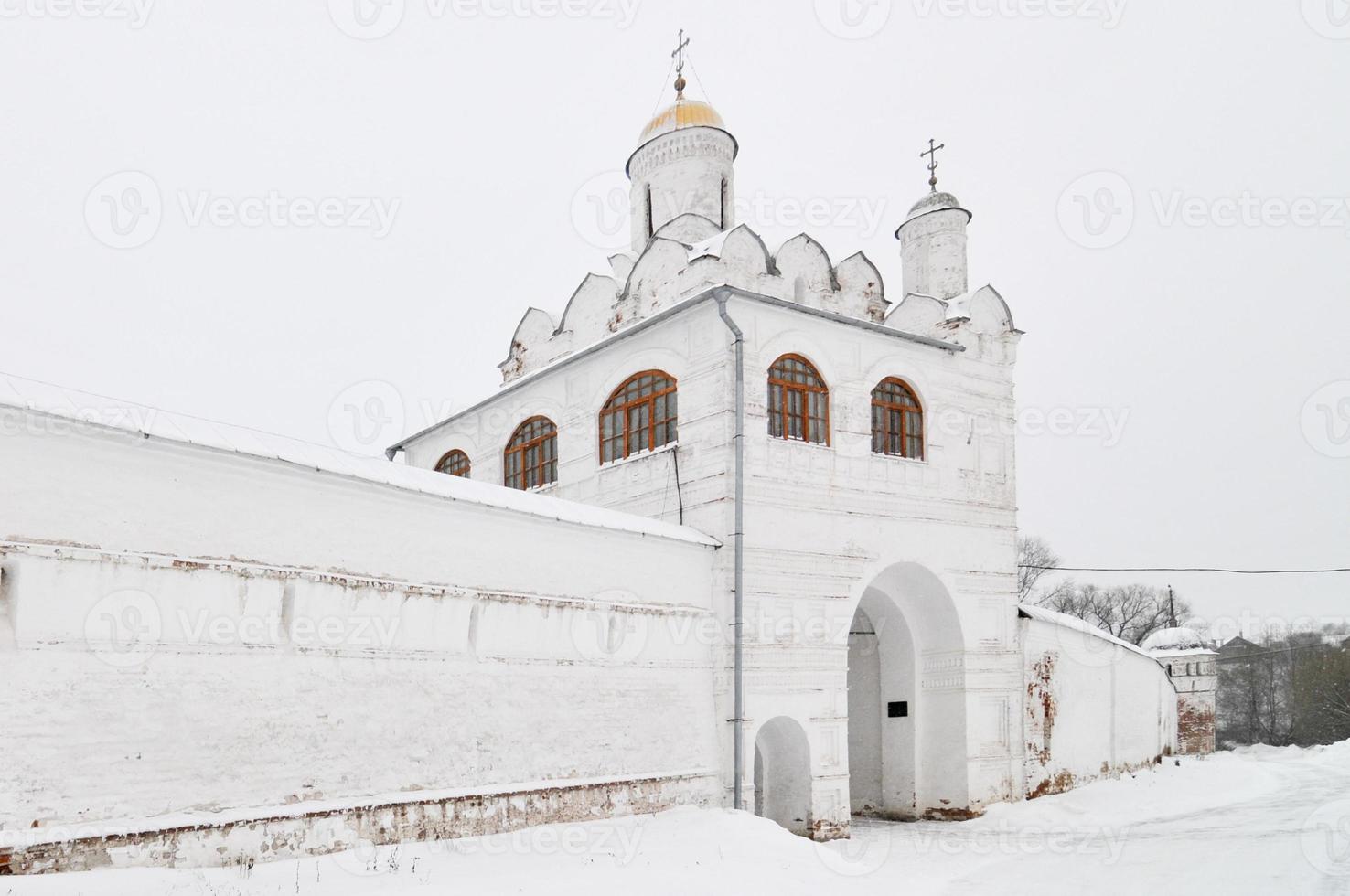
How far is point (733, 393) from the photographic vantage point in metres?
11.8

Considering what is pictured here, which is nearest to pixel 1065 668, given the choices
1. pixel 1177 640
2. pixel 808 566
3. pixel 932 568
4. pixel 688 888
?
pixel 932 568

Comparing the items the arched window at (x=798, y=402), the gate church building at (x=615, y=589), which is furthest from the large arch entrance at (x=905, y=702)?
the arched window at (x=798, y=402)

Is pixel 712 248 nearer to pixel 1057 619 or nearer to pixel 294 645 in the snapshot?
pixel 294 645

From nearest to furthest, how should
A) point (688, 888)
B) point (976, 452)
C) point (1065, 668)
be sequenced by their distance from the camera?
point (688, 888) → point (976, 452) → point (1065, 668)

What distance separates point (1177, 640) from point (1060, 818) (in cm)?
1827

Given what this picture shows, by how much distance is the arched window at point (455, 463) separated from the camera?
17.2 meters

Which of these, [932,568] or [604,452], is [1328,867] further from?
[604,452]

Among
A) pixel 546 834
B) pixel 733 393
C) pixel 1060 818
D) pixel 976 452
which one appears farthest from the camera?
pixel 976 452
